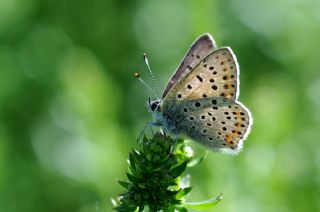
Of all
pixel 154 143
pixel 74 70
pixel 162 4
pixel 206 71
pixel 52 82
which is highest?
pixel 162 4

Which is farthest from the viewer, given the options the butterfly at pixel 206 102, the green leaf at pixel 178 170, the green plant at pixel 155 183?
the butterfly at pixel 206 102

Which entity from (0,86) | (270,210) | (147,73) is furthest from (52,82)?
(270,210)

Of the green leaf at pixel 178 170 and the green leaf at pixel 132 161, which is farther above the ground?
the green leaf at pixel 132 161

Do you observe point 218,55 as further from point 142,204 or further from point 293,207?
point 293,207

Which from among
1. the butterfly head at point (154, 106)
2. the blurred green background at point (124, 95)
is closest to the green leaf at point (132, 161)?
the butterfly head at point (154, 106)

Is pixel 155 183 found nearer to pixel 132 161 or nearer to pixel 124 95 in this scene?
pixel 132 161

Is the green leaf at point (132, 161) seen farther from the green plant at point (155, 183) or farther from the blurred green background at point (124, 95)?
the blurred green background at point (124, 95)
